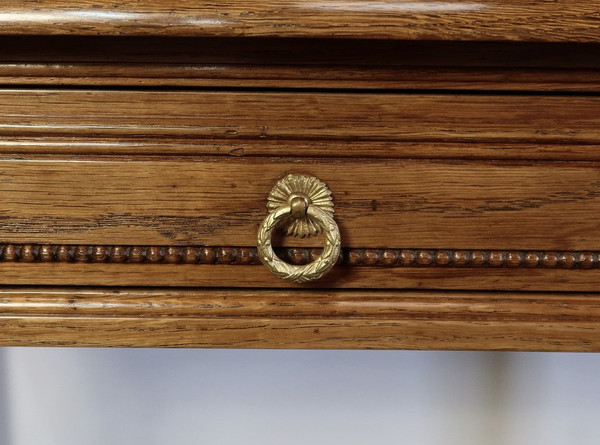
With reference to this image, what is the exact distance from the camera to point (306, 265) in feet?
1.05

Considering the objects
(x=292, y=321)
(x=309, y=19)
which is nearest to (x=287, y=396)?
(x=292, y=321)

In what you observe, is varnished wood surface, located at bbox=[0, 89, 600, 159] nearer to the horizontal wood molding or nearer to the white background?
the horizontal wood molding

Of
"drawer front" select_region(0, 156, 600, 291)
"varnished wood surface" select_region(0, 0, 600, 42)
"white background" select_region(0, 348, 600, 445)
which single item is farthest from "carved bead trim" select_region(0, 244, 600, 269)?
"white background" select_region(0, 348, 600, 445)

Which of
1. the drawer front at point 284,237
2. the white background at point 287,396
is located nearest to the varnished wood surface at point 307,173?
the drawer front at point 284,237

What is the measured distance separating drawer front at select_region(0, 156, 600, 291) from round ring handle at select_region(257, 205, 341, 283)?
2 centimetres

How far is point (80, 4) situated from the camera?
28cm

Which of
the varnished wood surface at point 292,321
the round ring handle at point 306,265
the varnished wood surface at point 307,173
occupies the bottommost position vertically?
Result: the varnished wood surface at point 292,321

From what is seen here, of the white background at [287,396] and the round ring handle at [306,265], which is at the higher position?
the white background at [287,396]

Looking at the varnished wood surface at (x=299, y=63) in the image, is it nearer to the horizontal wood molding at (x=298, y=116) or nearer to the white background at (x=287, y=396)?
the horizontal wood molding at (x=298, y=116)

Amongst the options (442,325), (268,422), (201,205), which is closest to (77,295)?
(201,205)

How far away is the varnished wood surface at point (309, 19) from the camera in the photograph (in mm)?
282

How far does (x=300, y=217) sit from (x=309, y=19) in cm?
10

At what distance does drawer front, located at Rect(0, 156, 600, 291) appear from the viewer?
33 cm

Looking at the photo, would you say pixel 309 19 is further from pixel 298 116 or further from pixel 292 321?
pixel 292 321
